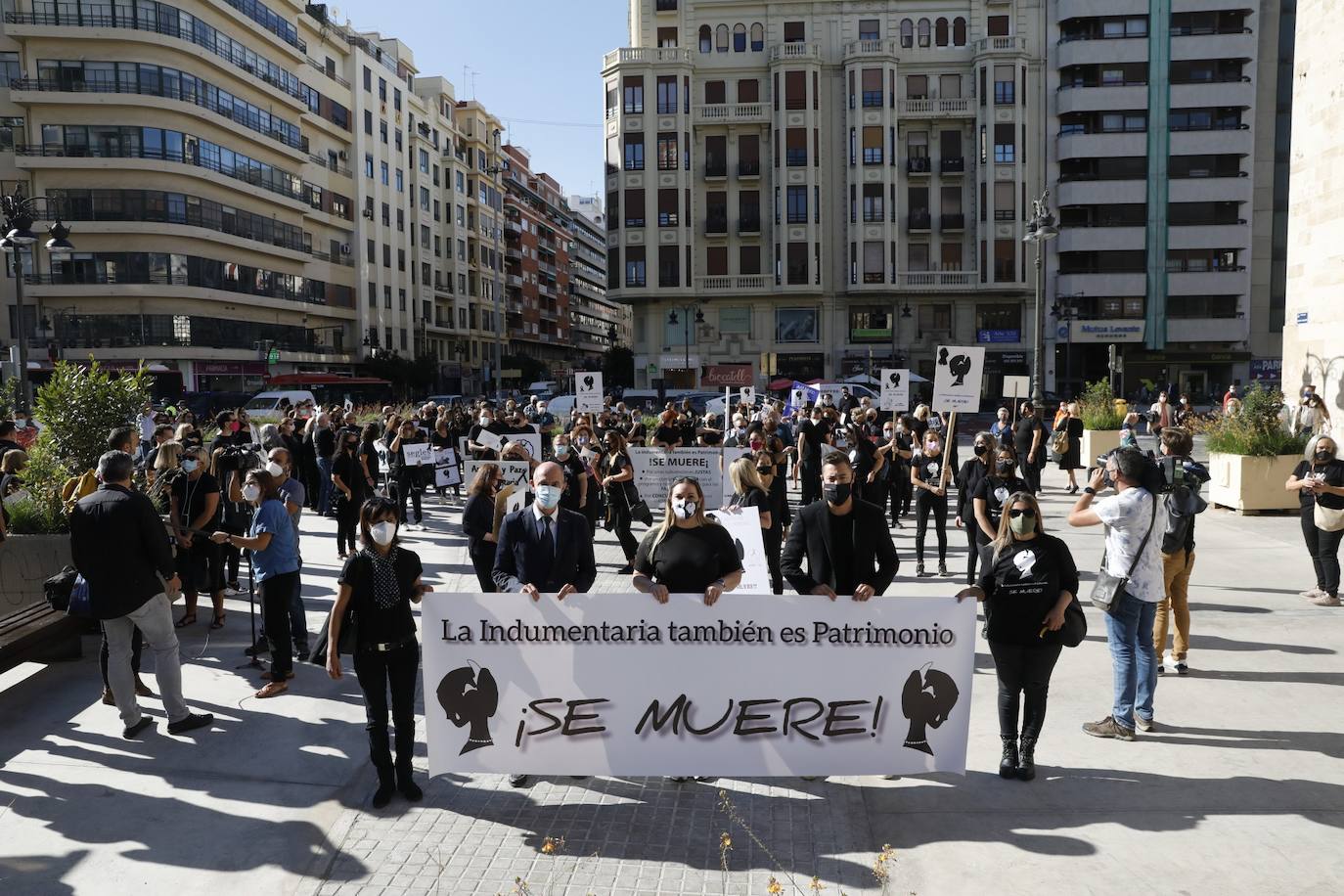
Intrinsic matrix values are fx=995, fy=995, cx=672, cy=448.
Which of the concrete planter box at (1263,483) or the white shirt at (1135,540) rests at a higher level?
the white shirt at (1135,540)

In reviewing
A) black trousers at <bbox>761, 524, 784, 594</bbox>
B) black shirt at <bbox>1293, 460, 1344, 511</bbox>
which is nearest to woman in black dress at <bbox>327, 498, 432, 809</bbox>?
black trousers at <bbox>761, 524, 784, 594</bbox>

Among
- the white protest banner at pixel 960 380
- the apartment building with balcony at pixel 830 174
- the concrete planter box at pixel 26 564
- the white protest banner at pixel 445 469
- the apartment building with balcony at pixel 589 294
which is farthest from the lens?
the apartment building with balcony at pixel 589 294

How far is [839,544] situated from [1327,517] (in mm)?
5907

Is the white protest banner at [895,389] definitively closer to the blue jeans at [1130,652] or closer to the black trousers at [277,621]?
the blue jeans at [1130,652]

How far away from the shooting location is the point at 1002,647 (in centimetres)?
567

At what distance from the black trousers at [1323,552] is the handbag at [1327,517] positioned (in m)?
0.14

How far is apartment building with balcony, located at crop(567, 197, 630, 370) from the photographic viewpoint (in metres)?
127

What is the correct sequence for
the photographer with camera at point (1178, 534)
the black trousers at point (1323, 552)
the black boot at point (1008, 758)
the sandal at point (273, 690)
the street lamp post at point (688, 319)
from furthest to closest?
the street lamp post at point (688, 319) < the black trousers at point (1323, 552) < the sandal at point (273, 690) < the photographer with camera at point (1178, 534) < the black boot at point (1008, 758)

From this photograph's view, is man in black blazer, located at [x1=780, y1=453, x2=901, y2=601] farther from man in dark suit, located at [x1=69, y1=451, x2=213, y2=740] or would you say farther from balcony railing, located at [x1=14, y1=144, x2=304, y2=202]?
balcony railing, located at [x1=14, y1=144, x2=304, y2=202]

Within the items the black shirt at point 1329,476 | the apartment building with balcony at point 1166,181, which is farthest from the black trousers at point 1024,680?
the apartment building with balcony at point 1166,181

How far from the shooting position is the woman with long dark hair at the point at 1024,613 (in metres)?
5.58

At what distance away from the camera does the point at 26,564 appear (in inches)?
364

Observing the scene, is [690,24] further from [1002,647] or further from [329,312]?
[1002,647]

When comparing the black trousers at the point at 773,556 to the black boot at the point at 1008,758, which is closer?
the black boot at the point at 1008,758
